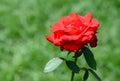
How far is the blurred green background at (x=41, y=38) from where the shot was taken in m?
3.28

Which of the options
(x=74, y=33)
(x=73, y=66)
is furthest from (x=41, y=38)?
(x=74, y=33)

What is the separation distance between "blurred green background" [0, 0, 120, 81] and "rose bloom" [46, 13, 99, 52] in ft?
4.46

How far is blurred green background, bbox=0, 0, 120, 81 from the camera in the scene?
3.28 metres

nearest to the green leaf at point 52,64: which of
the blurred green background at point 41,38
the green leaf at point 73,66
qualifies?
the green leaf at point 73,66

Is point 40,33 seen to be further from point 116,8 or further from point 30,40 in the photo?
point 116,8

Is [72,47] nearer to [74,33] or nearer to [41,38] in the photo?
[74,33]

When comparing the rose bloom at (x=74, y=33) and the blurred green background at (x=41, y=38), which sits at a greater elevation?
the blurred green background at (x=41, y=38)

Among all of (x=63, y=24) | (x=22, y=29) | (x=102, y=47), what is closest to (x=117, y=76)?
(x=102, y=47)

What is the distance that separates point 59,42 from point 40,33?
77.1 inches

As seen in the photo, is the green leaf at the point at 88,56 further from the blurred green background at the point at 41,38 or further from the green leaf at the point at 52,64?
the blurred green background at the point at 41,38

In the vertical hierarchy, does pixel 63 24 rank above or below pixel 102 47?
below

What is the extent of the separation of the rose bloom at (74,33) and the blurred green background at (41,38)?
4.46 ft

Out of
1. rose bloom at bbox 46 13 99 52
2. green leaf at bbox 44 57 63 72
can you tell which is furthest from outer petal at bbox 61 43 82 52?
green leaf at bbox 44 57 63 72

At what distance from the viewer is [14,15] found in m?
3.89
